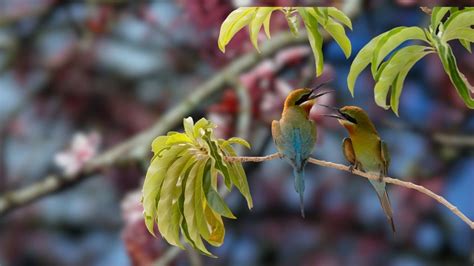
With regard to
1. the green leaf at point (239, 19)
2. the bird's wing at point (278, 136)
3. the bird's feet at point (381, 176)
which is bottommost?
the bird's feet at point (381, 176)

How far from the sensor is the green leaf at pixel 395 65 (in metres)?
1.17

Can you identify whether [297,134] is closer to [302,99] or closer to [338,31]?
[302,99]

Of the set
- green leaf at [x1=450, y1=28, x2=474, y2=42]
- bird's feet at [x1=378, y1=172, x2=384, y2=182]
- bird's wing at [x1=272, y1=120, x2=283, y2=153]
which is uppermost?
green leaf at [x1=450, y1=28, x2=474, y2=42]

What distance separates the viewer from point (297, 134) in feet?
4.60

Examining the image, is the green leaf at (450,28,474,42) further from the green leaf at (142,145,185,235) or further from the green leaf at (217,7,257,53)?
the green leaf at (142,145,185,235)

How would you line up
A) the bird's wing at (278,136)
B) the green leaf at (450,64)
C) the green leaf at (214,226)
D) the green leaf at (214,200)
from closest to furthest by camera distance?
the green leaf at (450,64)
the green leaf at (214,200)
the green leaf at (214,226)
the bird's wing at (278,136)

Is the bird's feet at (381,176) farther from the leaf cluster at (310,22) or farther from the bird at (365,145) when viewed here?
the leaf cluster at (310,22)

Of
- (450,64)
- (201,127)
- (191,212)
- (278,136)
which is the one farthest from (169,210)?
(450,64)

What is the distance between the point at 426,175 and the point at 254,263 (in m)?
0.49

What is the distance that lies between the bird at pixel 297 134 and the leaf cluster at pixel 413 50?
0.70 feet

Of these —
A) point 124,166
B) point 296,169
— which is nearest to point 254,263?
point 124,166

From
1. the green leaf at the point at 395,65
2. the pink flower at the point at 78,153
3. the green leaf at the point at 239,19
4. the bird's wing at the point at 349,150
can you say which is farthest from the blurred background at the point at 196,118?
the green leaf at the point at 395,65

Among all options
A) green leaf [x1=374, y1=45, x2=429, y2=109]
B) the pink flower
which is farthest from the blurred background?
green leaf [x1=374, y1=45, x2=429, y2=109]

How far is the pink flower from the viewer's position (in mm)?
1758
